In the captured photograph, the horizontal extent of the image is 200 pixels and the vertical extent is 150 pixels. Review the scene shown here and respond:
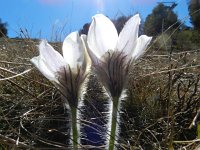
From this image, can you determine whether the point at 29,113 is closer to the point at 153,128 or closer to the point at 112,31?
the point at 153,128

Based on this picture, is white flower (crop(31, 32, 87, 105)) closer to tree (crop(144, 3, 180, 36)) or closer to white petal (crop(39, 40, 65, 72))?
white petal (crop(39, 40, 65, 72))

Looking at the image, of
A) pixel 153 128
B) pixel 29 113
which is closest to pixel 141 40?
pixel 153 128

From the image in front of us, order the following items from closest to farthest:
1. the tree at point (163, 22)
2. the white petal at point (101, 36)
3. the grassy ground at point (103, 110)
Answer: the white petal at point (101, 36) → the grassy ground at point (103, 110) → the tree at point (163, 22)

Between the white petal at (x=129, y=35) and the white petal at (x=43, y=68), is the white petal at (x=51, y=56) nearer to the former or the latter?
the white petal at (x=43, y=68)

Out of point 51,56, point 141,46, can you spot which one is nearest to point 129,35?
point 141,46

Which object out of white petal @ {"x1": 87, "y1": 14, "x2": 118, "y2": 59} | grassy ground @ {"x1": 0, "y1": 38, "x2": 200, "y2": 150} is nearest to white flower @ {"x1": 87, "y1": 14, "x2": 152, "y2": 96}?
white petal @ {"x1": 87, "y1": 14, "x2": 118, "y2": 59}

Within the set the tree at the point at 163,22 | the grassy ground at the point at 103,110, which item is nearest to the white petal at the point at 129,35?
the grassy ground at the point at 103,110
